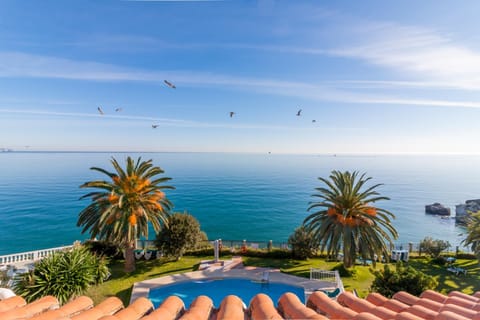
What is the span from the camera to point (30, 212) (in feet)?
159

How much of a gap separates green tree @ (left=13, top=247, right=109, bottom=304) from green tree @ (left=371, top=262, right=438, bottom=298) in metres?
14.0

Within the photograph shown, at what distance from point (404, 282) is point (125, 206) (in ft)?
53.0

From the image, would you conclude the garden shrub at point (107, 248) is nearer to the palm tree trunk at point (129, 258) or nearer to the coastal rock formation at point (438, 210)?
the palm tree trunk at point (129, 258)

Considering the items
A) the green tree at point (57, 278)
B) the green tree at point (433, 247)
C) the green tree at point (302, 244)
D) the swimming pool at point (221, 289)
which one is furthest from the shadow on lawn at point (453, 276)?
the green tree at point (57, 278)

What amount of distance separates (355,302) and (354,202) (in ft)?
36.0

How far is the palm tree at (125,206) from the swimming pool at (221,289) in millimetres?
4050

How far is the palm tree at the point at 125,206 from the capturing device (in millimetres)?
15133

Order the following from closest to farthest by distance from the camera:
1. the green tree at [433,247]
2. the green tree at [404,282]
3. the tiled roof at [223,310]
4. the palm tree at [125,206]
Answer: the tiled roof at [223,310] → the green tree at [404,282] → the palm tree at [125,206] → the green tree at [433,247]

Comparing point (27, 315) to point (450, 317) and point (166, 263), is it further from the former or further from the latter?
point (166, 263)

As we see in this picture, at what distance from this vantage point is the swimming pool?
14023 mm

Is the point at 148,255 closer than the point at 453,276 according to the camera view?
No

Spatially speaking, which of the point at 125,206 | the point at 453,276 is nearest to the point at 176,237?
the point at 125,206

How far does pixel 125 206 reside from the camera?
50.8ft

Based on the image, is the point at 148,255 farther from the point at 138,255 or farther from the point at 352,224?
the point at 352,224
